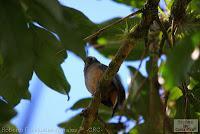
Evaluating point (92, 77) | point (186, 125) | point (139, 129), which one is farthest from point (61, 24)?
point (92, 77)

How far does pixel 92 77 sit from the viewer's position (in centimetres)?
429

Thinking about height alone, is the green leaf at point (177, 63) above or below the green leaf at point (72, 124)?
below

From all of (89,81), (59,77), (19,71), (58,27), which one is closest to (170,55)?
(58,27)

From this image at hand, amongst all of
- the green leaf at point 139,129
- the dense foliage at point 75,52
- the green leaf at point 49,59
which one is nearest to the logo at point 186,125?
the dense foliage at point 75,52

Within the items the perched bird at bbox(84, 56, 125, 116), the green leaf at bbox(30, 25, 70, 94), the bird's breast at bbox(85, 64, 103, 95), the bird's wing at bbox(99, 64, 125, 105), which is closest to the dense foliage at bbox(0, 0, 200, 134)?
the green leaf at bbox(30, 25, 70, 94)

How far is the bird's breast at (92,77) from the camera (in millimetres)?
4160

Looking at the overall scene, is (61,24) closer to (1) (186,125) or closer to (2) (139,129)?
(1) (186,125)

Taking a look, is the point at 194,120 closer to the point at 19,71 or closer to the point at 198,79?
the point at 198,79

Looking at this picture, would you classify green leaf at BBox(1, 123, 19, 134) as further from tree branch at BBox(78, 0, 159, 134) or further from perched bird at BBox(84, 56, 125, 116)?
perched bird at BBox(84, 56, 125, 116)

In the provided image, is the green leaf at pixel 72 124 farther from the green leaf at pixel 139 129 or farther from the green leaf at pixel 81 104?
the green leaf at pixel 139 129

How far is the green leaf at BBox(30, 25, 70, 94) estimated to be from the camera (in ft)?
7.05

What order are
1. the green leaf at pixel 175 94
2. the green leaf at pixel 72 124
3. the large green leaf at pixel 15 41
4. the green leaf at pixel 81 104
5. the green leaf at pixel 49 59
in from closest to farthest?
the large green leaf at pixel 15 41
the green leaf at pixel 49 59
the green leaf at pixel 175 94
the green leaf at pixel 72 124
the green leaf at pixel 81 104

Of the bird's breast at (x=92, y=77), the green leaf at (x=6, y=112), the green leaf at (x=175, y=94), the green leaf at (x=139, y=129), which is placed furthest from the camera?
the bird's breast at (x=92, y=77)

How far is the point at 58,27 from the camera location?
1732 mm
